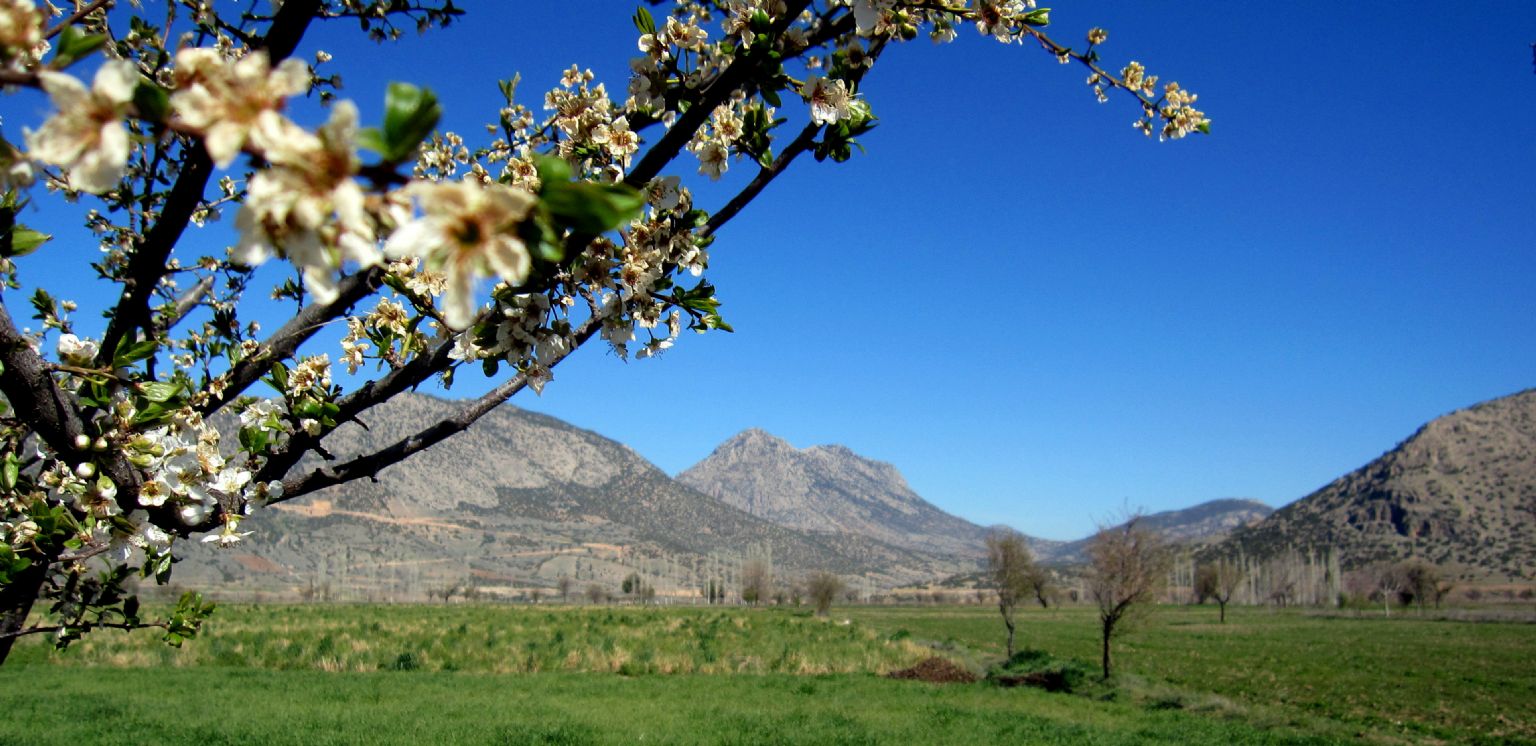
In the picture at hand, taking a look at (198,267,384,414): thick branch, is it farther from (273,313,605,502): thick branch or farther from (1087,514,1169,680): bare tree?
(1087,514,1169,680): bare tree

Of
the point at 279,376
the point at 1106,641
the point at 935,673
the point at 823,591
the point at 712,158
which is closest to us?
the point at 712,158

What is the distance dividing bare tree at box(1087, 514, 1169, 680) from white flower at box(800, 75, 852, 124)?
930 inches

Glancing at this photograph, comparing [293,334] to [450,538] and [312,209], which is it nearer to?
[312,209]

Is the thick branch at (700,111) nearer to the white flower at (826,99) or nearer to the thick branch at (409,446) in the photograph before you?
the white flower at (826,99)

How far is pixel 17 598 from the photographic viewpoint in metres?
2.36

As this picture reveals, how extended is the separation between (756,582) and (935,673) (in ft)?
236

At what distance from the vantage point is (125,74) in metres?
0.77

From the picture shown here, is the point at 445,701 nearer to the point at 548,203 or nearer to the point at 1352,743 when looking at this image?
the point at 1352,743

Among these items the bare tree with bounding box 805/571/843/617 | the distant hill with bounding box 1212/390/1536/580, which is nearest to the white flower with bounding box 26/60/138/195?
the bare tree with bounding box 805/571/843/617

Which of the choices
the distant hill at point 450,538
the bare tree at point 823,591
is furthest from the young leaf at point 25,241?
the distant hill at point 450,538

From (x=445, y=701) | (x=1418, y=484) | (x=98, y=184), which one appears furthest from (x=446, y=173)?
(x=1418, y=484)

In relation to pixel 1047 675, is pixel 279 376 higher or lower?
higher

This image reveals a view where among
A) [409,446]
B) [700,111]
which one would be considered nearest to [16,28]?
[700,111]

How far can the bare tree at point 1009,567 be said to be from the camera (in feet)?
106
